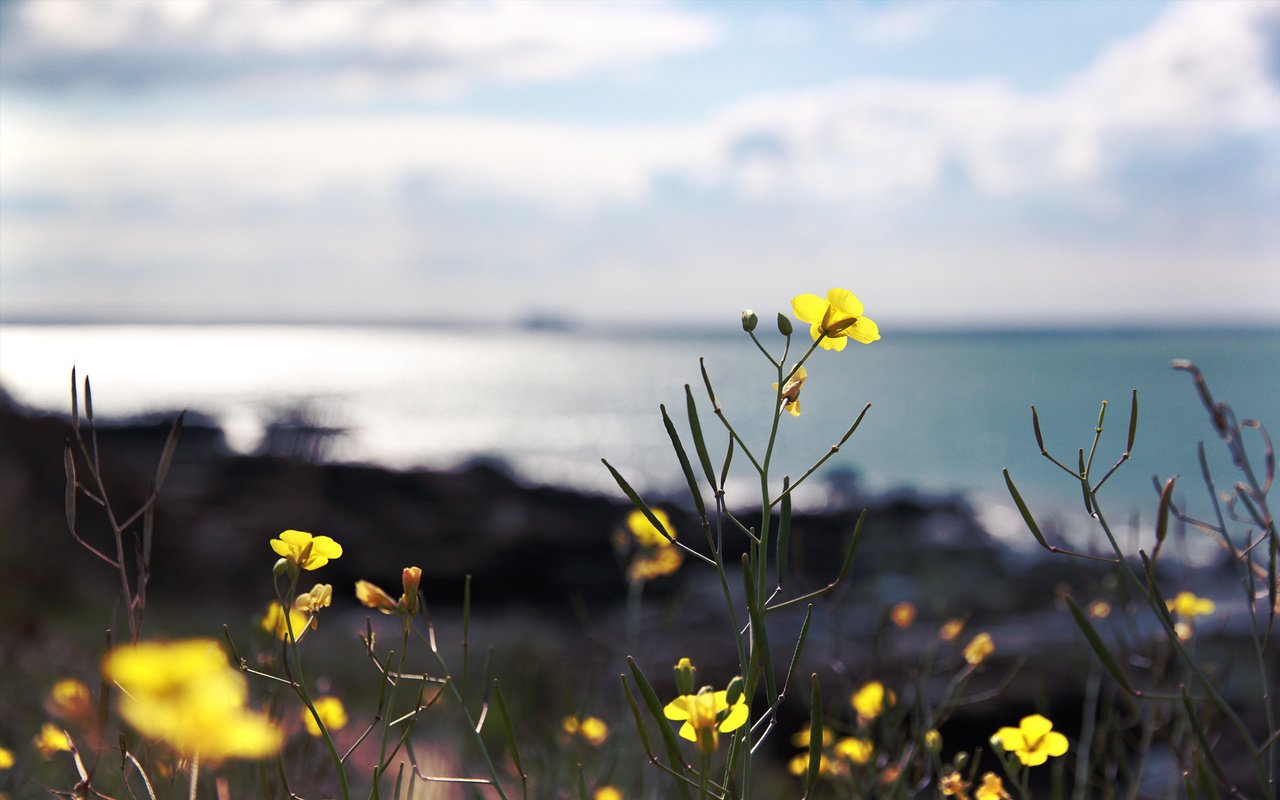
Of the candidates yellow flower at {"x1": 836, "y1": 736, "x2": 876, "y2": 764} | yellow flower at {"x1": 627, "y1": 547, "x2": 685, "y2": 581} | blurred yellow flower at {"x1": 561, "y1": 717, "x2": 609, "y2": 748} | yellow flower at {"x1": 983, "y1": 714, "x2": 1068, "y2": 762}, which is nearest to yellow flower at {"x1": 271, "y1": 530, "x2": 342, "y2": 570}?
yellow flower at {"x1": 983, "y1": 714, "x2": 1068, "y2": 762}

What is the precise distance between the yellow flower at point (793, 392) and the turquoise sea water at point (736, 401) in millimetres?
112

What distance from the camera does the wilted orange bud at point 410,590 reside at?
1.03 m

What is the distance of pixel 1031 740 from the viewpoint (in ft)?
4.35

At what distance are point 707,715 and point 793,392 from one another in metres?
0.34

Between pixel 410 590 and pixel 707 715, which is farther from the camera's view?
pixel 410 590

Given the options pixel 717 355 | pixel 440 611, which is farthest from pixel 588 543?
pixel 717 355

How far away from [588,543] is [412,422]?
41.0m

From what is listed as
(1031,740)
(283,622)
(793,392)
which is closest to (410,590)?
(283,622)

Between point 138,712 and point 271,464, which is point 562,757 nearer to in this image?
point 138,712

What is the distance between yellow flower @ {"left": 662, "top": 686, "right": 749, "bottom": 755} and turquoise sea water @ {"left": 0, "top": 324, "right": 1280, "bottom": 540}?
1.06ft

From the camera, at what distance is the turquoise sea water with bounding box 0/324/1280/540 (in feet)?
37.7

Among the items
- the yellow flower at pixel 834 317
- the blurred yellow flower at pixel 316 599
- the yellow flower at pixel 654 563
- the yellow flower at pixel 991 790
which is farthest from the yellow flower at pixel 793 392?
the yellow flower at pixel 654 563

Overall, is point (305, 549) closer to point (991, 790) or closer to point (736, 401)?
point (991, 790)

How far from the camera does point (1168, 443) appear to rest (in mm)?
31031
